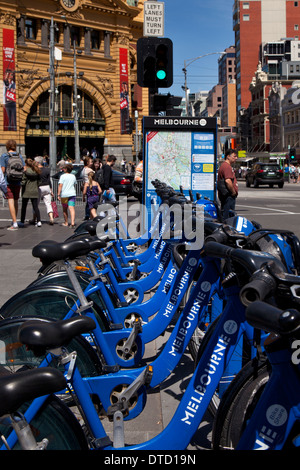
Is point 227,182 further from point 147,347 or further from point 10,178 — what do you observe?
point 147,347

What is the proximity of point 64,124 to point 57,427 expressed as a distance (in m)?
52.4

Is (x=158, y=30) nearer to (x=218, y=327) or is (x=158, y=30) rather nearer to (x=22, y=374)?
(x=218, y=327)

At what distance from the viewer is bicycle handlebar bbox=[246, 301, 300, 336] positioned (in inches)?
59.8

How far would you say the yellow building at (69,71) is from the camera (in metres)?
48.2

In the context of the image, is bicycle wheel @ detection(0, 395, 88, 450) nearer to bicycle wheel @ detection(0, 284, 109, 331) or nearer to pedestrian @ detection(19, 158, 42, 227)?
bicycle wheel @ detection(0, 284, 109, 331)

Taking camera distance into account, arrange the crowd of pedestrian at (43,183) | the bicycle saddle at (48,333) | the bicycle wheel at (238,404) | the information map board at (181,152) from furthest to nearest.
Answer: the crowd of pedestrian at (43,183), the information map board at (181,152), the bicycle wheel at (238,404), the bicycle saddle at (48,333)

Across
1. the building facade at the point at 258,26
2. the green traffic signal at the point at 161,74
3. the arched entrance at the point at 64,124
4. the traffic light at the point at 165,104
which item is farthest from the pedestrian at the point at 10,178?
the building facade at the point at 258,26

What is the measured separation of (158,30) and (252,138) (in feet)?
420

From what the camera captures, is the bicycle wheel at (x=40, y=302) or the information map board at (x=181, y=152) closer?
the bicycle wheel at (x=40, y=302)

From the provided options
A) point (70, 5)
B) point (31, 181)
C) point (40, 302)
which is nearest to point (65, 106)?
point (70, 5)

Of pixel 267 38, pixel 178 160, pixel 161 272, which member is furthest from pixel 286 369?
pixel 267 38

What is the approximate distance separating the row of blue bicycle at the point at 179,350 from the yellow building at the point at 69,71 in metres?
44.2

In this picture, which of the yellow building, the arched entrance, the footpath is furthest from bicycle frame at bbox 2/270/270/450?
the arched entrance

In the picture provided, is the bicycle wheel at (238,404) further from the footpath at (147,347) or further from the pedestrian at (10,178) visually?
the pedestrian at (10,178)
